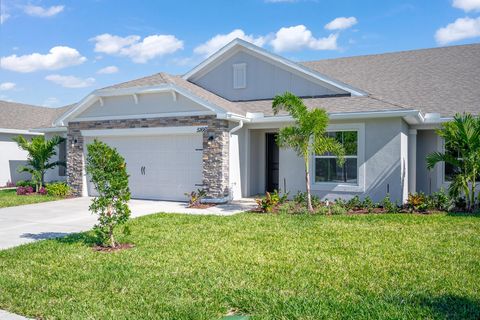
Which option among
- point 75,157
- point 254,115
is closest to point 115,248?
point 254,115

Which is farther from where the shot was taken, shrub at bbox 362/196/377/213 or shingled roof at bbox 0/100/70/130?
shingled roof at bbox 0/100/70/130

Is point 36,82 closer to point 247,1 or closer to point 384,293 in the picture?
point 247,1

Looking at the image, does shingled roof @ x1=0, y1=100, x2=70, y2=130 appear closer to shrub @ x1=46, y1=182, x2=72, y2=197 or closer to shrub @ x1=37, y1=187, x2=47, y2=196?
shrub @ x1=37, y1=187, x2=47, y2=196

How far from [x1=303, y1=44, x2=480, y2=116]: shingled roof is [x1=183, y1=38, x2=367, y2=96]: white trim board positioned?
3.87ft

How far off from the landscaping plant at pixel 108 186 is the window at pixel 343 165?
7319 millimetres

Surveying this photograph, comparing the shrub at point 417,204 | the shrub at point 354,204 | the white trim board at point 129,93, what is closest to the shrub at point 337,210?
the shrub at point 354,204

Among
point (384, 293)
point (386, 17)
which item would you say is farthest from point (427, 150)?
point (384, 293)

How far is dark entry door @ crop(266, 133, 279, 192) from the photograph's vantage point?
1546 cm

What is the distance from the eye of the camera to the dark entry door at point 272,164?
15.5 metres

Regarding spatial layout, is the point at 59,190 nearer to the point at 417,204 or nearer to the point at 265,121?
the point at 265,121

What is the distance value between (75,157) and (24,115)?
1088 centimetres

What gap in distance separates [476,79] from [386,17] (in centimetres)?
420

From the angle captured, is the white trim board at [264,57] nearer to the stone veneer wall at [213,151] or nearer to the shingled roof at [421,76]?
the shingled roof at [421,76]

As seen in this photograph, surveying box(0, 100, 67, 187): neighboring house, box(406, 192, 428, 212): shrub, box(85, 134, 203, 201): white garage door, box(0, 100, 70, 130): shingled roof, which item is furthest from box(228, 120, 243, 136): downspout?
box(0, 100, 70, 130): shingled roof
